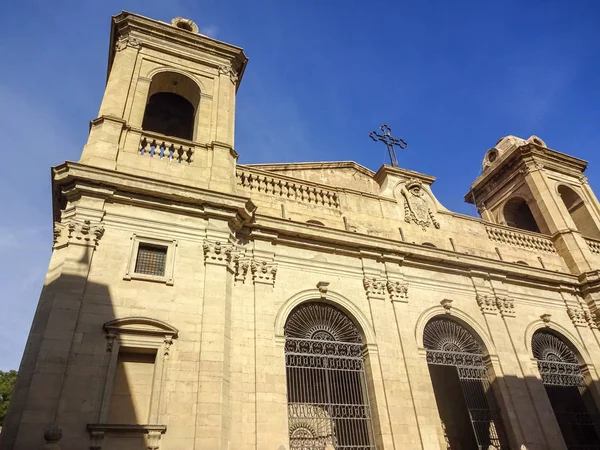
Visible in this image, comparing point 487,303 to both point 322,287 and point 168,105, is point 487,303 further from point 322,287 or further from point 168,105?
point 168,105

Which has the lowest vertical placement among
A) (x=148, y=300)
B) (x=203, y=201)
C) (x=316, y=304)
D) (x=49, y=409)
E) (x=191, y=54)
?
(x=49, y=409)

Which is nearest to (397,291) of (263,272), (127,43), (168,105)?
(263,272)

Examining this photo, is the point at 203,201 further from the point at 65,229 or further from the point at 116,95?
the point at 116,95

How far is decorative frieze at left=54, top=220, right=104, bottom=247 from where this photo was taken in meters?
8.71

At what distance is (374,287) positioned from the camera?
11664 millimetres

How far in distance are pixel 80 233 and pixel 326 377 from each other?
5905mm

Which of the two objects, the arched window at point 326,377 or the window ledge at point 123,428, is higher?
the arched window at point 326,377

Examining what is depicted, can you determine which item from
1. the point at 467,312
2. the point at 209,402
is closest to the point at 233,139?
the point at 209,402

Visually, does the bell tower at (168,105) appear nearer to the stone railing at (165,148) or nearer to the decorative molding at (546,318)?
the stone railing at (165,148)

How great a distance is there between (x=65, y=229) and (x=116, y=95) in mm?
4223

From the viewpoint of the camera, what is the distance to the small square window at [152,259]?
8.99 meters

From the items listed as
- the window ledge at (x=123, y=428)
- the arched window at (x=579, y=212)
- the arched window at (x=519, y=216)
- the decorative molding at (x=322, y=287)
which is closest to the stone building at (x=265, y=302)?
the window ledge at (x=123, y=428)

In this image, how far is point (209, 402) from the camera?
7898 mm

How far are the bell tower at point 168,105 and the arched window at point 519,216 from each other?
12.4 meters
